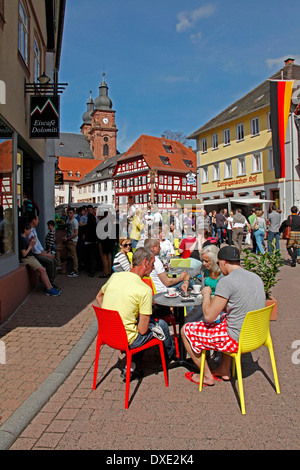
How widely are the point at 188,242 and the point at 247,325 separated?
553cm

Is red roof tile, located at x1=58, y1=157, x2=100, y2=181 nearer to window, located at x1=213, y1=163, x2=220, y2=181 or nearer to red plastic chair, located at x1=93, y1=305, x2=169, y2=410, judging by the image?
window, located at x1=213, y1=163, x2=220, y2=181

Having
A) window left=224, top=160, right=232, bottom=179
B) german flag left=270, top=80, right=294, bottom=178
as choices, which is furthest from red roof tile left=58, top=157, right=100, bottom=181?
german flag left=270, top=80, right=294, bottom=178

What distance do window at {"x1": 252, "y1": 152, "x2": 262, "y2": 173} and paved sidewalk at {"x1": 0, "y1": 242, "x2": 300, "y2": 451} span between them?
89.0ft

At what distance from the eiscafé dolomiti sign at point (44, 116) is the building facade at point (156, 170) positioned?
175 feet

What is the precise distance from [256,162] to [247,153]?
4.13 ft

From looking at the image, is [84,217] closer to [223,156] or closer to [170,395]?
[170,395]

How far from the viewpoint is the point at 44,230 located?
44.8 ft

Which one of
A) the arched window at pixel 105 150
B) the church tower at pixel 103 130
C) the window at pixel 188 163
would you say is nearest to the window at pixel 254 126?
the window at pixel 188 163

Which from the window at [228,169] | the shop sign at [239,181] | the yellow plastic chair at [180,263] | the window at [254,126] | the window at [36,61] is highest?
the window at [254,126]

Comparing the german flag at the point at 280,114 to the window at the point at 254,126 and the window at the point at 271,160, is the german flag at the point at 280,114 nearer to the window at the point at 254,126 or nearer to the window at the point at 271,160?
the window at the point at 271,160

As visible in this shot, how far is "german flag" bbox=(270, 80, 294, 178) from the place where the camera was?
25734 mm

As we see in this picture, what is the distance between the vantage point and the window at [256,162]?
104 feet

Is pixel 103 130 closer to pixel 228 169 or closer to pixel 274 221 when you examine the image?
pixel 228 169

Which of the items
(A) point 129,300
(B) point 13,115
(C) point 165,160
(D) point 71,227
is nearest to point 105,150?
(C) point 165,160
